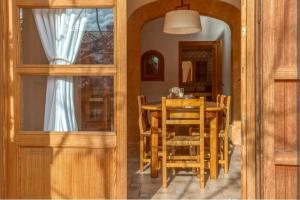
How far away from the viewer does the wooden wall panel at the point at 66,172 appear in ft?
8.87

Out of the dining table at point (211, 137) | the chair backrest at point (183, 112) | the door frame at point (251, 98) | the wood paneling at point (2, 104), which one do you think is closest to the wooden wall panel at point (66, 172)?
the wood paneling at point (2, 104)

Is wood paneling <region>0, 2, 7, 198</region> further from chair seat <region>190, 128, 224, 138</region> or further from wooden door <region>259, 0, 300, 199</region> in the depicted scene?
chair seat <region>190, 128, 224, 138</region>

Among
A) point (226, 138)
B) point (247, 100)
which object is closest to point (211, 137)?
point (226, 138)

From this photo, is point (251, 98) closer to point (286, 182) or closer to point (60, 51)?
point (286, 182)

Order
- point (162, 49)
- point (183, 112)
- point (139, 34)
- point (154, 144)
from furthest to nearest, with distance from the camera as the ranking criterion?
point (162, 49), point (139, 34), point (154, 144), point (183, 112)

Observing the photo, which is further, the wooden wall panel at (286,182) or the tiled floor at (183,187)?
the tiled floor at (183,187)

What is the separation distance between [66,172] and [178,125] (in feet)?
11.3

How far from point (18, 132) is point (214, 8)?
4.89 m

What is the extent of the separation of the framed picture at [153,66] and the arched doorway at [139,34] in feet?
8.70

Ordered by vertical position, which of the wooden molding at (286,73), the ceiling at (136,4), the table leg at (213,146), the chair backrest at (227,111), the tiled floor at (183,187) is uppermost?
the ceiling at (136,4)

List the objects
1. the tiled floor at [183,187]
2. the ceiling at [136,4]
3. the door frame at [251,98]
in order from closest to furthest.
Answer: the door frame at [251,98]
the tiled floor at [183,187]
the ceiling at [136,4]

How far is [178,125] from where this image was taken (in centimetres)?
598

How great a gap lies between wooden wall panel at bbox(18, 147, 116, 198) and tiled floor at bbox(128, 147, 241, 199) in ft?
3.47

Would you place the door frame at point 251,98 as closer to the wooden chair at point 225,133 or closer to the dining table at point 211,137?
the dining table at point 211,137
